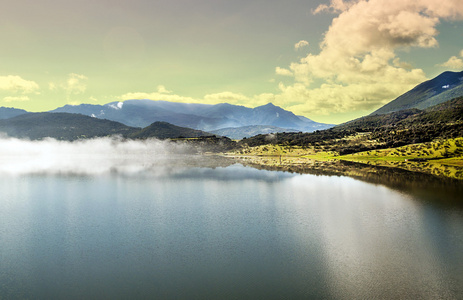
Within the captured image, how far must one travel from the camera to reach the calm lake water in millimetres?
31188

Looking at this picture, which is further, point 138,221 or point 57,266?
point 138,221

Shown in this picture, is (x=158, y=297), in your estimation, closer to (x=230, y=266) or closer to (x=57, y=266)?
(x=230, y=266)

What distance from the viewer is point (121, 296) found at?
1171 inches

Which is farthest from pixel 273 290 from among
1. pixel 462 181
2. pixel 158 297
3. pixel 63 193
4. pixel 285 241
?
pixel 462 181

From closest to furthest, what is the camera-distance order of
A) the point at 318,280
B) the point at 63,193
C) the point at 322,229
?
the point at 318,280 < the point at 322,229 < the point at 63,193

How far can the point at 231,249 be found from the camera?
42250 millimetres

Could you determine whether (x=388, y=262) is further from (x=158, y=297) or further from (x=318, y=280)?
(x=158, y=297)

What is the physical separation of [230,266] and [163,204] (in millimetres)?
42929

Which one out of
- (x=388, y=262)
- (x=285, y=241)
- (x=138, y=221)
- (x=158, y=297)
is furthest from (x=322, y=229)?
(x=138, y=221)

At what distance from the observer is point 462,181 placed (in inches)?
4400

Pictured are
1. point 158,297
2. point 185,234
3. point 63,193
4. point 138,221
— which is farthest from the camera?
point 63,193

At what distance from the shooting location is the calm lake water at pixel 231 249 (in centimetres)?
3119

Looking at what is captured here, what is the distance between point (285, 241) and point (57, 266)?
33.9 metres

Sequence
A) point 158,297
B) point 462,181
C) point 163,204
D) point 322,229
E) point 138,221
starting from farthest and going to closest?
1. point 462,181
2. point 163,204
3. point 138,221
4. point 322,229
5. point 158,297
